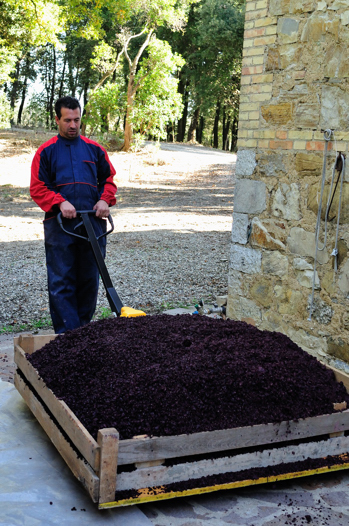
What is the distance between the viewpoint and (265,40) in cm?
443

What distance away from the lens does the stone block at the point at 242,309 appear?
15.6ft

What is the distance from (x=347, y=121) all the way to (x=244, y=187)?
1.11m

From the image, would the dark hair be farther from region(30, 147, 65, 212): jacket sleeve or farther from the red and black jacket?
region(30, 147, 65, 212): jacket sleeve

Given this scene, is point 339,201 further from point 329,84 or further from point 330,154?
point 329,84

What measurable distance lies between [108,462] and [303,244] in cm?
246

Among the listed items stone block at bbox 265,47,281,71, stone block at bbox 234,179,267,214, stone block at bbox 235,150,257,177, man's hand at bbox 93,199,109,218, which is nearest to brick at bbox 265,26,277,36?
stone block at bbox 265,47,281,71

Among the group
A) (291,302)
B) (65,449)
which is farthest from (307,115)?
(65,449)

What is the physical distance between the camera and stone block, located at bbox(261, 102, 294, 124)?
14.0ft

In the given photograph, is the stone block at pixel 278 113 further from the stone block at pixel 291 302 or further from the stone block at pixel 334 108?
the stone block at pixel 291 302

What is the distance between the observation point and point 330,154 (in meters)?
3.96

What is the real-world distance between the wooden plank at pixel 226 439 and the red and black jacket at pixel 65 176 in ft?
7.04

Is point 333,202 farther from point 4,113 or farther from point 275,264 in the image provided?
point 4,113

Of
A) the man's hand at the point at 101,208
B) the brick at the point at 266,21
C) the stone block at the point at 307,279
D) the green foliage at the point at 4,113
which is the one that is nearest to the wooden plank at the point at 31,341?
the man's hand at the point at 101,208

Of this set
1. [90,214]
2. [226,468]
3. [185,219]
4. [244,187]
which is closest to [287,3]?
[244,187]
